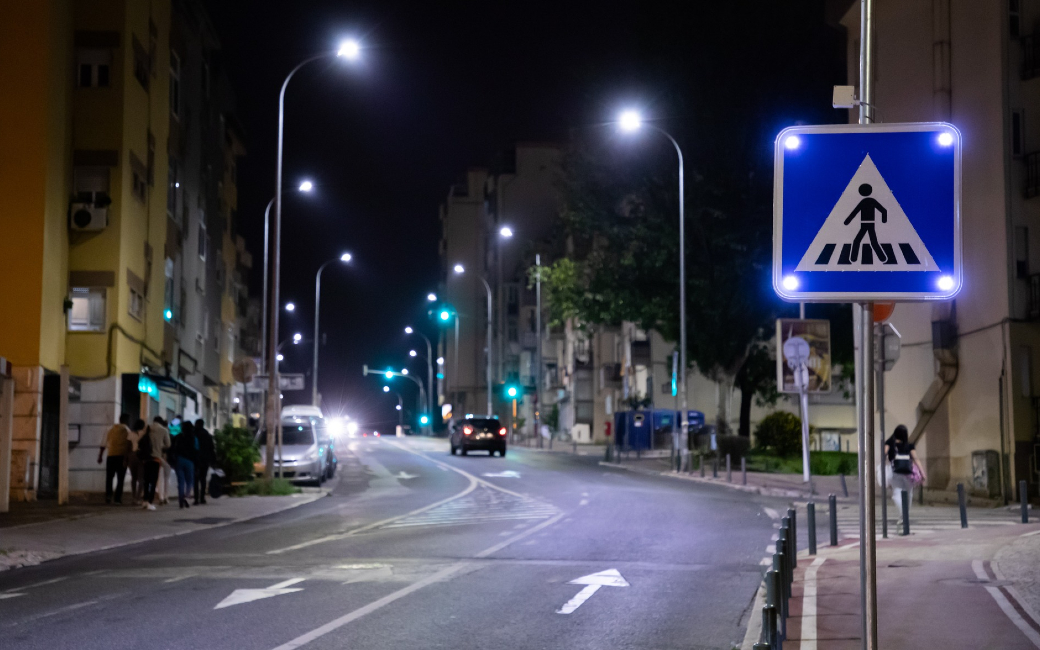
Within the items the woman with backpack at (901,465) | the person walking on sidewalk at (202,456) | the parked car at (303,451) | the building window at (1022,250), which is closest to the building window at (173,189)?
the parked car at (303,451)

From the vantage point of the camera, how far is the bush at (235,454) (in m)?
30.5

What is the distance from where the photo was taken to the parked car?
33.7 meters

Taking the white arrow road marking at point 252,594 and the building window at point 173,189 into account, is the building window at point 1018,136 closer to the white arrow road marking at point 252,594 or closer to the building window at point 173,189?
the white arrow road marking at point 252,594

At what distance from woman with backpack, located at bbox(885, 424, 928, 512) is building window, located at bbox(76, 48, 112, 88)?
20.2m

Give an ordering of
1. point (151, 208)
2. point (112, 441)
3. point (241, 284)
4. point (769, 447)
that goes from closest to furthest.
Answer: point (112, 441), point (151, 208), point (769, 447), point (241, 284)

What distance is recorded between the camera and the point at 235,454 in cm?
3053

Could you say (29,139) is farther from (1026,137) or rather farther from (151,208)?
(1026,137)

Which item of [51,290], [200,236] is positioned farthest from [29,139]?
[200,236]

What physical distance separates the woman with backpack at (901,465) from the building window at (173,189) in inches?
942

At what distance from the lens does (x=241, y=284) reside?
6994 cm

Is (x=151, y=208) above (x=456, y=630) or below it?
above

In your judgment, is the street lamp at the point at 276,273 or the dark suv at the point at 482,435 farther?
the dark suv at the point at 482,435

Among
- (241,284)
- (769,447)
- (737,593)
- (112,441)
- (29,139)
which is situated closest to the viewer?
(737,593)

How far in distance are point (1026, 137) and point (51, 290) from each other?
2205cm
